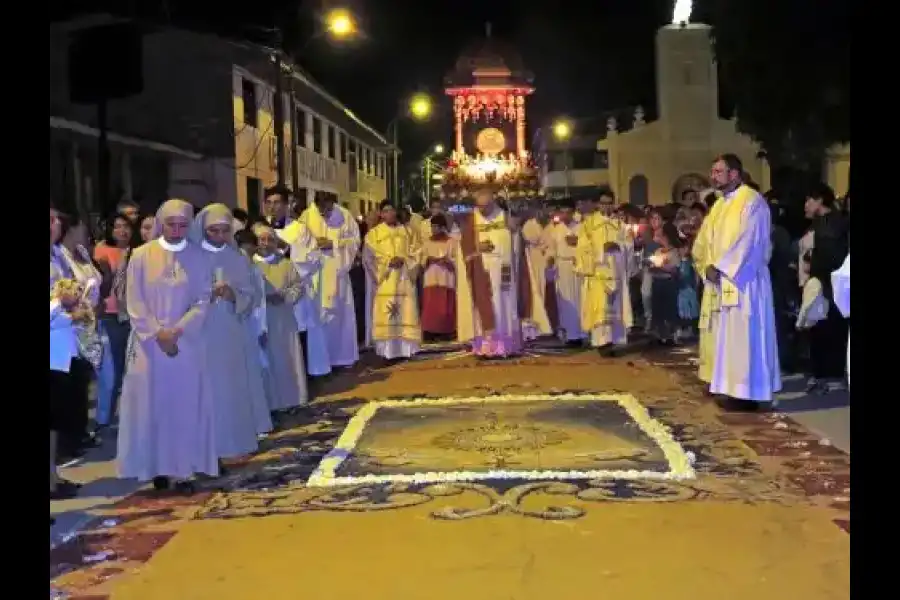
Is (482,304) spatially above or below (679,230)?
below

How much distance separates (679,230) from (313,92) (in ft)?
52.6

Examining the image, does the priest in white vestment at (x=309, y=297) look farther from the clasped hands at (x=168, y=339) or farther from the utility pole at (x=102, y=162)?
the utility pole at (x=102, y=162)

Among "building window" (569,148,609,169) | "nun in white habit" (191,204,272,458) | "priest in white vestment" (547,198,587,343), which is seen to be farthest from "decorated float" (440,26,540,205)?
"building window" (569,148,609,169)

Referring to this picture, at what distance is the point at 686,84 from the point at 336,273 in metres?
34.3

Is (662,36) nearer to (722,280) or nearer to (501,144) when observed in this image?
(501,144)

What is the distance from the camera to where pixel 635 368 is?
37.4 feet

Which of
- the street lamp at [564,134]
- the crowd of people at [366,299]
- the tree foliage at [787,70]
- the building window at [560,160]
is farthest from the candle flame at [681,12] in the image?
the crowd of people at [366,299]

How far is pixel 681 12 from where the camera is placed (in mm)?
41312

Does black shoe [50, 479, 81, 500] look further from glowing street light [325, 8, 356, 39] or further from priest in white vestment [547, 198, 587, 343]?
glowing street light [325, 8, 356, 39]

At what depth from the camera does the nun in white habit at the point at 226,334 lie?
6.44 metres

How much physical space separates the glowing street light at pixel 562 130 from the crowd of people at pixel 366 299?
34.0m

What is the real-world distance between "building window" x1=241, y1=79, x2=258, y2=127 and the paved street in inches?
608

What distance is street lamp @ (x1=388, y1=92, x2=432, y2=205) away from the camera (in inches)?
1176
